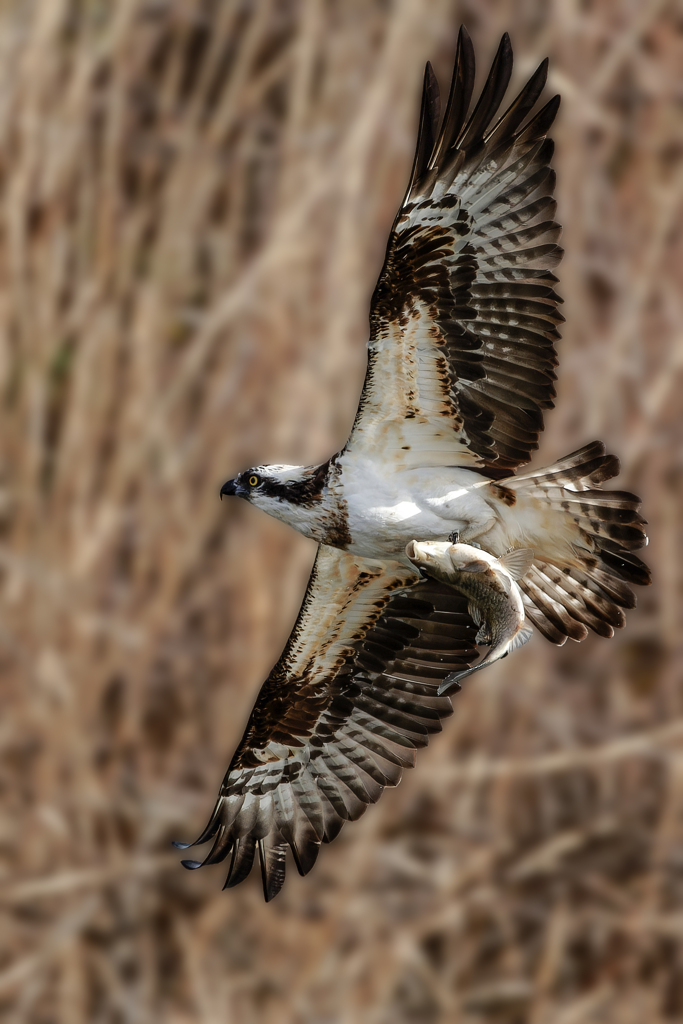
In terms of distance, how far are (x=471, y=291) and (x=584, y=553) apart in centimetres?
114

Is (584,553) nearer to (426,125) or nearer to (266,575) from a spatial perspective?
(426,125)

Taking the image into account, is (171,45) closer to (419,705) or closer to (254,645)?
(254,645)

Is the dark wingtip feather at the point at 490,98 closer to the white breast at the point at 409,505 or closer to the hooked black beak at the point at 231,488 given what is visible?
the white breast at the point at 409,505

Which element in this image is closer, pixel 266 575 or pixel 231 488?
pixel 231 488

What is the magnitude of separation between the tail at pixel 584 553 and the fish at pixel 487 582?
0.63 m

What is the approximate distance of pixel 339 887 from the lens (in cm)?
1002

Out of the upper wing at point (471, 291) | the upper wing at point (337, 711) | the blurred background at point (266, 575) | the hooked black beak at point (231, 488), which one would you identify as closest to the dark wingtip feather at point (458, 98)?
the upper wing at point (471, 291)

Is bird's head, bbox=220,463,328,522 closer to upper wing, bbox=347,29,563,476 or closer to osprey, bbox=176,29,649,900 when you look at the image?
osprey, bbox=176,29,649,900

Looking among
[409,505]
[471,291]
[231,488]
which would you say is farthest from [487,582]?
[231,488]

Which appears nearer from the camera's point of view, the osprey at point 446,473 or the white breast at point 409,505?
A: the osprey at point 446,473

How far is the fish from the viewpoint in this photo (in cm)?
484

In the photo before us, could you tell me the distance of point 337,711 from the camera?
6.69 metres

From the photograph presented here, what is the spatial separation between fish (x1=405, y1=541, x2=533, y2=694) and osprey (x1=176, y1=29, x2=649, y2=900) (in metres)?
0.54

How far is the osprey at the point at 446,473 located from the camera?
17.5 ft
